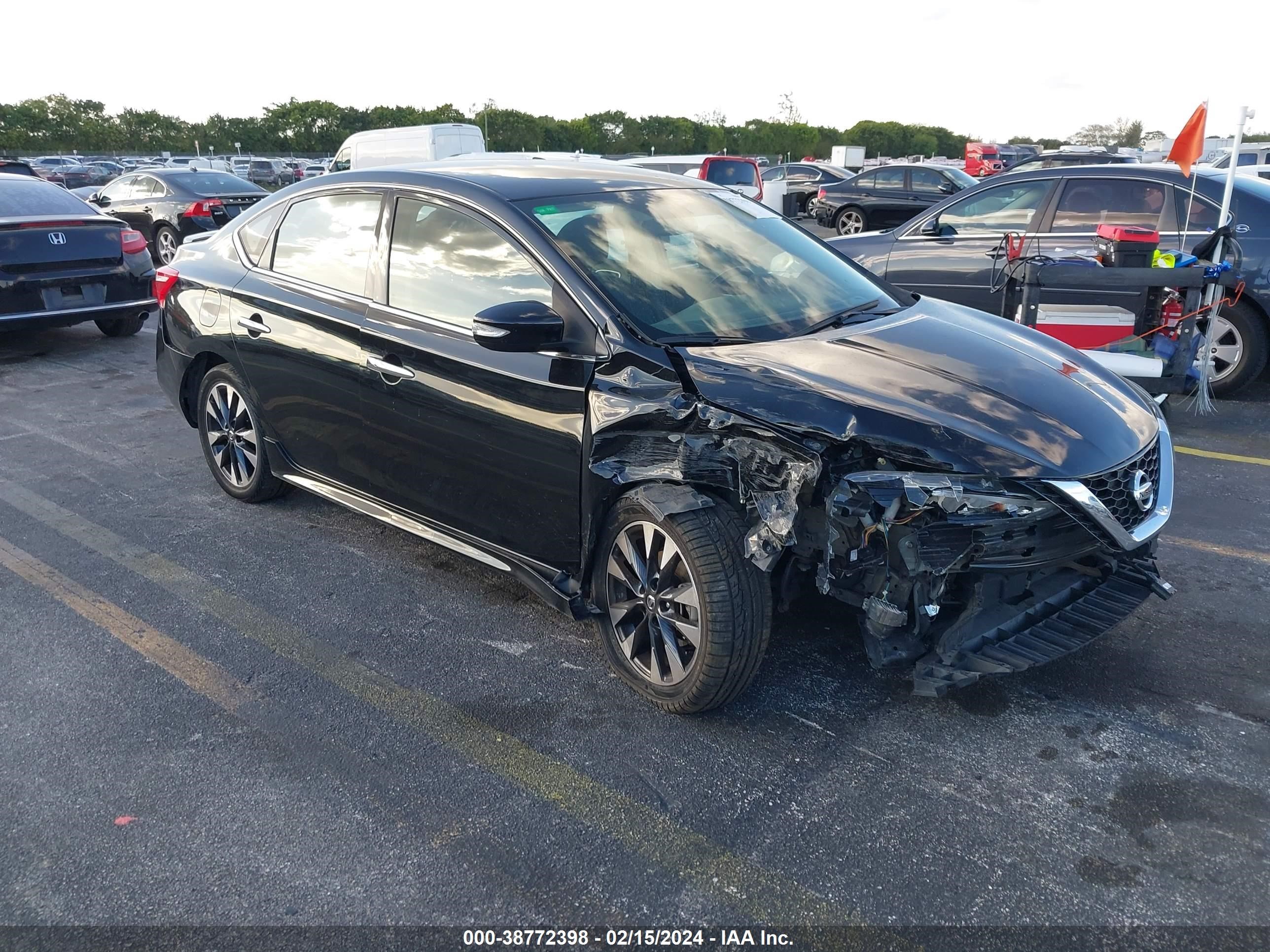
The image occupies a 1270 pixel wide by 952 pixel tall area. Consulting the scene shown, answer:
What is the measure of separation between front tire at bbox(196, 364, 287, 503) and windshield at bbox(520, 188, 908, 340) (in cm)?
Answer: 215

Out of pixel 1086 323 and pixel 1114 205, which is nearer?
pixel 1086 323

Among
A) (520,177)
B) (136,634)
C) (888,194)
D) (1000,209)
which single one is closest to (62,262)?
(136,634)

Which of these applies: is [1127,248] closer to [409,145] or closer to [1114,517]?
[1114,517]

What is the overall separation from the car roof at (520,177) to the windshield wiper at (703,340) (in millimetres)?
880

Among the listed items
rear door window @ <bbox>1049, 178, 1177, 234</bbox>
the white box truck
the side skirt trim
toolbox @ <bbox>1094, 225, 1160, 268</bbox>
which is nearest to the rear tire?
the side skirt trim

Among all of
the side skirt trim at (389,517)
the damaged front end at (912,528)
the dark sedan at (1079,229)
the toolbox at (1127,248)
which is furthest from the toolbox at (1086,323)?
the side skirt trim at (389,517)

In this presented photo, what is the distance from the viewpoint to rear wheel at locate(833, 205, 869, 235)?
21.1 metres

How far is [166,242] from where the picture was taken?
1577cm

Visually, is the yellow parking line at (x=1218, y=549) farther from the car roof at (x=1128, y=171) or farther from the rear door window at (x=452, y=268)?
the car roof at (x=1128, y=171)

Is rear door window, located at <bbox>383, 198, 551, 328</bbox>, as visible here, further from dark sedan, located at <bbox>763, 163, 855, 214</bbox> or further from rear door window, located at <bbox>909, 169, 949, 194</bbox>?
dark sedan, located at <bbox>763, 163, 855, 214</bbox>

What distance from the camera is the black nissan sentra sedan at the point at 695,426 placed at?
3.00 meters

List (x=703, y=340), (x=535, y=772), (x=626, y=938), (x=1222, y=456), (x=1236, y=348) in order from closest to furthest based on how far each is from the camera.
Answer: (x=626, y=938) → (x=535, y=772) → (x=703, y=340) → (x=1222, y=456) → (x=1236, y=348)

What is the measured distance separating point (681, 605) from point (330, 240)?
2.50 metres

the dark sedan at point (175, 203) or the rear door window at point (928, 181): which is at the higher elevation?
the rear door window at point (928, 181)
